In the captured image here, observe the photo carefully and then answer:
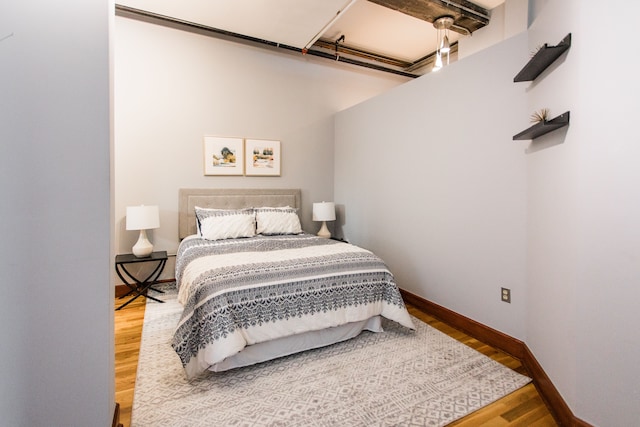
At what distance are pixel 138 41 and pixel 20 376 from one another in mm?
3787

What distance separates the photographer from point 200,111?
4086 mm

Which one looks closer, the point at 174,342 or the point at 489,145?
the point at 174,342

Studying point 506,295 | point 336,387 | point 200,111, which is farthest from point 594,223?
point 200,111

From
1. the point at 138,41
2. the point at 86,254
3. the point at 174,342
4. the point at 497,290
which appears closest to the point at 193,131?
the point at 138,41

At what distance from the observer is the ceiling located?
10.4 ft

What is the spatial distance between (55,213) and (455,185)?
289 cm

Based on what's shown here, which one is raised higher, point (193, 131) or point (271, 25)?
point (271, 25)

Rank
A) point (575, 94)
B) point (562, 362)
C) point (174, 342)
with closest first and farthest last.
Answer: point (575, 94) < point (562, 362) < point (174, 342)

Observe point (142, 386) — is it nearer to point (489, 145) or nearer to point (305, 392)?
point (305, 392)

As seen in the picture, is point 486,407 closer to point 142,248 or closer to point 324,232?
point 324,232

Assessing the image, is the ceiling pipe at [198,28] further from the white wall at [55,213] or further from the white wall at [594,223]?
the white wall at [594,223]

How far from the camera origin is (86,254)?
1256 mm

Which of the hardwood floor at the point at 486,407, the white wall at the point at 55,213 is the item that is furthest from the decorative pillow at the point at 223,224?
the white wall at the point at 55,213

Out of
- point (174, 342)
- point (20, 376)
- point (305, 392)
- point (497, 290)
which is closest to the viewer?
point (20, 376)
